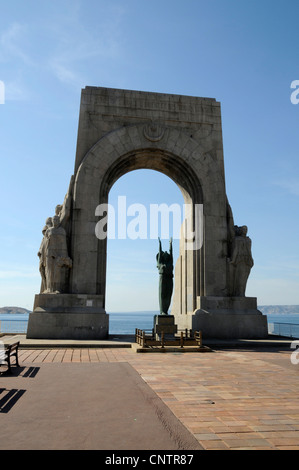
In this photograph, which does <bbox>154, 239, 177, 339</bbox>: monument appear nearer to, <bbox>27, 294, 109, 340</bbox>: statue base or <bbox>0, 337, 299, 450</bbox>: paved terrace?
<bbox>27, 294, 109, 340</bbox>: statue base

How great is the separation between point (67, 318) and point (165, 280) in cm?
462

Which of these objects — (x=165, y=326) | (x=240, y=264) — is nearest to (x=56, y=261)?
(x=165, y=326)

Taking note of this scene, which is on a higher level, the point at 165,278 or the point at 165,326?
the point at 165,278

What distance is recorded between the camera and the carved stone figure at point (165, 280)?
1738 cm

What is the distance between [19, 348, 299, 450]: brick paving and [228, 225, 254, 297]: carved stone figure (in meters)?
5.25

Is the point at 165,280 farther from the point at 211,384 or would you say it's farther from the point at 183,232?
the point at 211,384

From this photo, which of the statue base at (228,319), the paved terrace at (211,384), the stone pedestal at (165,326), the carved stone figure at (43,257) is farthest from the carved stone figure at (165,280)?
the carved stone figure at (43,257)

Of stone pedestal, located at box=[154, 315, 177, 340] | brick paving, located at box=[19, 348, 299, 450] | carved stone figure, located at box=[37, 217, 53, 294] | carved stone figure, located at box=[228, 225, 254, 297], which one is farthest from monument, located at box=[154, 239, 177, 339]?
carved stone figure, located at box=[37, 217, 53, 294]

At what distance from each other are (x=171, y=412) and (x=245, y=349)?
959cm

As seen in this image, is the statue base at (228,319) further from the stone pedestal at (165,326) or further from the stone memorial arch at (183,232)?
the stone pedestal at (165,326)

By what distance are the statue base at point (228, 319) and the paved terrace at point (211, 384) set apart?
2.57 m

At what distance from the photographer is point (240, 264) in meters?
18.8

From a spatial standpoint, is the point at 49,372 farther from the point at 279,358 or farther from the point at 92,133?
the point at 92,133
